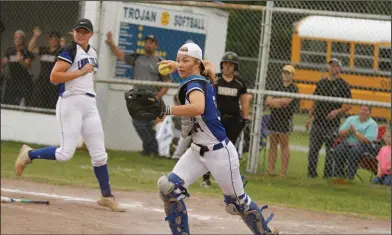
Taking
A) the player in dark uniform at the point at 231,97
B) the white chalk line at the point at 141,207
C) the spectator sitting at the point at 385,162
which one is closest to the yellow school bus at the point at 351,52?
the spectator sitting at the point at 385,162

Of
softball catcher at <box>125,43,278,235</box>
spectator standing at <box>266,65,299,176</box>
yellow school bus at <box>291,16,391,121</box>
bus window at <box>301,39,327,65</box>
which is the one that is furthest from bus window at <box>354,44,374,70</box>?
softball catcher at <box>125,43,278,235</box>

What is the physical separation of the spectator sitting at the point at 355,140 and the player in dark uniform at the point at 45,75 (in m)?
5.26


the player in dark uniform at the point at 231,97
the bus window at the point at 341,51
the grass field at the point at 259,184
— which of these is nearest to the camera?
the grass field at the point at 259,184

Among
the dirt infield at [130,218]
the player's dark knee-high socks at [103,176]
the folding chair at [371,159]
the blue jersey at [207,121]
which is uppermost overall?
the blue jersey at [207,121]

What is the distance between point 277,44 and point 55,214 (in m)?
12.4

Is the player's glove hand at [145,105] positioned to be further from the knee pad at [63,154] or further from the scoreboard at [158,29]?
the scoreboard at [158,29]

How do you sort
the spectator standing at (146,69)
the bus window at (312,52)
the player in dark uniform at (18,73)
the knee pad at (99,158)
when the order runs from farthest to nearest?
the bus window at (312,52), the player in dark uniform at (18,73), the spectator standing at (146,69), the knee pad at (99,158)

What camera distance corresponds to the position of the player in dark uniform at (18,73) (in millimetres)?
15820

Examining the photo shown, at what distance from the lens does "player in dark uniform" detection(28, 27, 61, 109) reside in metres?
15.1

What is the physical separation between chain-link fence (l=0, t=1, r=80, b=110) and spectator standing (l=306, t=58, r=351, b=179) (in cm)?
482

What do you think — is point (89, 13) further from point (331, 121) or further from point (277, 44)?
point (277, 44)

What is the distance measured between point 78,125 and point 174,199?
98.1 inches

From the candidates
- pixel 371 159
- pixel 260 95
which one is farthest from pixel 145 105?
pixel 371 159

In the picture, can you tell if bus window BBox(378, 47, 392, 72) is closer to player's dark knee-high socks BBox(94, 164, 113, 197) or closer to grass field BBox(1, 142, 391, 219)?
grass field BBox(1, 142, 391, 219)
